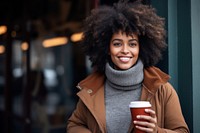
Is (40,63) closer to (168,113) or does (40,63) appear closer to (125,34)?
(125,34)

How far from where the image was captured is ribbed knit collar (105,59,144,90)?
2.20m

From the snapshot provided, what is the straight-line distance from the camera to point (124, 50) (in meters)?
2.20

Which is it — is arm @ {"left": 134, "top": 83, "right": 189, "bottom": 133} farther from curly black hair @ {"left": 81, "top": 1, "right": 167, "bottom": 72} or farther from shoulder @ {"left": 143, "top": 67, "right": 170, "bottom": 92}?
curly black hair @ {"left": 81, "top": 1, "right": 167, "bottom": 72}

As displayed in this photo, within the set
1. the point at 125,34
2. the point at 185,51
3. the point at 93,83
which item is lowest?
the point at 93,83

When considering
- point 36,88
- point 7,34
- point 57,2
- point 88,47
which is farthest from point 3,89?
point 88,47

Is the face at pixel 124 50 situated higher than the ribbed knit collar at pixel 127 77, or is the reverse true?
the face at pixel 124 50

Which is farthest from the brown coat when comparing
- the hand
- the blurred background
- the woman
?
the blurred background

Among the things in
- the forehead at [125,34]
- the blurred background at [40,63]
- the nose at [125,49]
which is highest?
the forehead at [125,34]

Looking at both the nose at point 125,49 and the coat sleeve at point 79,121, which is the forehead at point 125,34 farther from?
the coat sleeve at point 79,121

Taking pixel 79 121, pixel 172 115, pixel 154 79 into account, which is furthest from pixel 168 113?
pixel 79 121

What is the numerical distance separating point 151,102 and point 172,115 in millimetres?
139

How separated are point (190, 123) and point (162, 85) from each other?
392 mm

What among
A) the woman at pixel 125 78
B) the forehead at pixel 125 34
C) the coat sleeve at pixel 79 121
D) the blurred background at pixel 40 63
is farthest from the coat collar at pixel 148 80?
the blurred background at pixel 40 63

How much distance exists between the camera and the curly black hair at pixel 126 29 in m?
2.22
